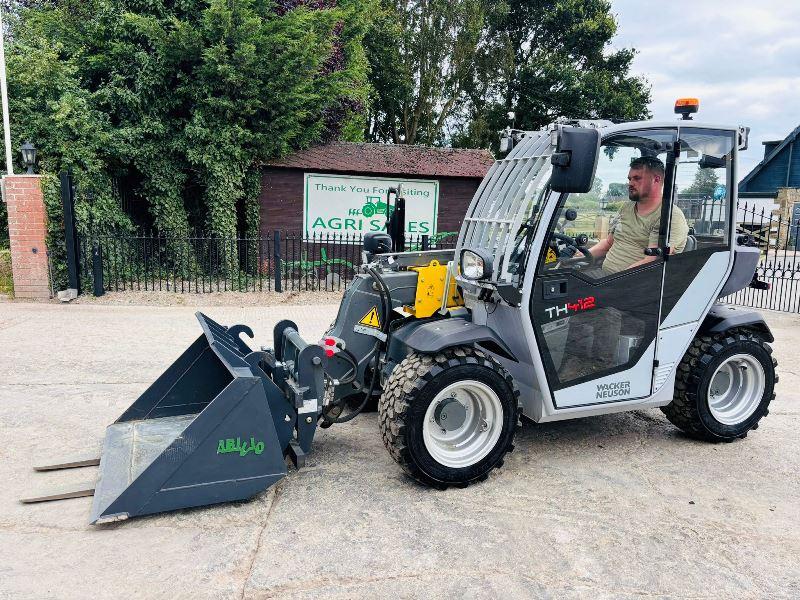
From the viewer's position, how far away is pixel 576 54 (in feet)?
88.3

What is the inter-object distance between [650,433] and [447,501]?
7.11 feet

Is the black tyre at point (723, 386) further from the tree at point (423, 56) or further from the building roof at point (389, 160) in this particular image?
the tree at point (423, 56)

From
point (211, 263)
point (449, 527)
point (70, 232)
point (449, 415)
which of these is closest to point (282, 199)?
point (211, 263)

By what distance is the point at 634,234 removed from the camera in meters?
4.26

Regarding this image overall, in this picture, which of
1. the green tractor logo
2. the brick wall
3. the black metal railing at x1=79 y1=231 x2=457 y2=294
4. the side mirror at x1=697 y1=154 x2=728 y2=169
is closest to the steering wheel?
the side mirror at x1=697 y1=154 x2=728 y2=169

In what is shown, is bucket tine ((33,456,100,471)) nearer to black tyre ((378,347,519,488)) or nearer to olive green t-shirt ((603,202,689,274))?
black tyre ((378,347,519,488))

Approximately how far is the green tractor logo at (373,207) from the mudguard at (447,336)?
961 centimetres

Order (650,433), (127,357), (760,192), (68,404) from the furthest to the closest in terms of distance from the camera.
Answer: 1. (760,192)
2. (127,357)
3. (68,404)
4. (650,433)

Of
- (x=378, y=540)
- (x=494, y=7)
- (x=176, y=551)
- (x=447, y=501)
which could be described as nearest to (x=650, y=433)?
(x=447, y=501)

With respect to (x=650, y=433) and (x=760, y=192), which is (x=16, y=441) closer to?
(x=650, y=433)

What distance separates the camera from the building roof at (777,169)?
93.1 feet

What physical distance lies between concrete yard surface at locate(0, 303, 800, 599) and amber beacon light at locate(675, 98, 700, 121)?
8.14 feet

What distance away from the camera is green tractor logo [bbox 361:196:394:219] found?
45.0ft

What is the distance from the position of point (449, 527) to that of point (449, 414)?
29.8 inches
